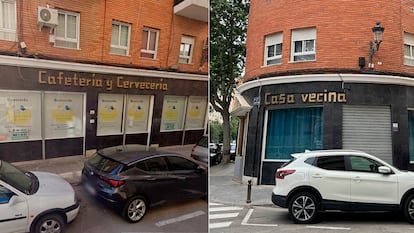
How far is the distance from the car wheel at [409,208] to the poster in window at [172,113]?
167cm

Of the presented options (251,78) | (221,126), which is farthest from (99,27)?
(251,78)

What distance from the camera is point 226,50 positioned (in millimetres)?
1880

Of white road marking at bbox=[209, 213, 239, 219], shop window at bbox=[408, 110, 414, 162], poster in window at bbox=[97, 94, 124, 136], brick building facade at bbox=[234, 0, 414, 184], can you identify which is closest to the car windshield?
poster in window at bbox=[97, 94, 124, 136]

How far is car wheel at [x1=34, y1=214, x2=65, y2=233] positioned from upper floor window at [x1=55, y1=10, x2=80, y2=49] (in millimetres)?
522

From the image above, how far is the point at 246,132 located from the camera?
226 centimetres

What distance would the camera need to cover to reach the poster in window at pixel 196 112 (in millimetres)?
1156

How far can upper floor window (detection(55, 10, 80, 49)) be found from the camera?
0.96 m

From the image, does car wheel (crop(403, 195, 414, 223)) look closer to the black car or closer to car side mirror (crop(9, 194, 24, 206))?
the black car

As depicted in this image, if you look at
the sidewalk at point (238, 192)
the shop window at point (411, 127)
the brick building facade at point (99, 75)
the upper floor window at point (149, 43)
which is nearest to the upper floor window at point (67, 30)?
the brick building facade at point (99, 75)

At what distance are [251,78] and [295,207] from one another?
3.12 feet

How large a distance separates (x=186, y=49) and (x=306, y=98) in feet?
3.96

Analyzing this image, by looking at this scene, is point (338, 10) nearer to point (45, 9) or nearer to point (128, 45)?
point (128, 45)

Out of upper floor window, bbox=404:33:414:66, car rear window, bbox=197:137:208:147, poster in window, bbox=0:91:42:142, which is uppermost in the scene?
upper floor window, bbox=404:33:414:66

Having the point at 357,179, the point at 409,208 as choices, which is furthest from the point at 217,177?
the point at 409,208
